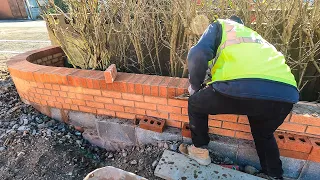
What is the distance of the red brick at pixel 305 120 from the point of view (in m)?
1.89

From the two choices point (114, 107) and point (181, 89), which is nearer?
point (181, 89)

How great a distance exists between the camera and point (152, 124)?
7.52ft

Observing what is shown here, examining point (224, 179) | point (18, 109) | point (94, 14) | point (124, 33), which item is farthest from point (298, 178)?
point (18, 109)

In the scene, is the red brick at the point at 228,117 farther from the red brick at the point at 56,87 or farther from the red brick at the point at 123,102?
the red brick at the point at 56,87

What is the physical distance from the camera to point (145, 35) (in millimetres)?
2873

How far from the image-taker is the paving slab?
195cm

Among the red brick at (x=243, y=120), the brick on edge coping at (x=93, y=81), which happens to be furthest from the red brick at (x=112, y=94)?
the red brick at (x=243, y=120)

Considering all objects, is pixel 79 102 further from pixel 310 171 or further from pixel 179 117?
pixel 310 171

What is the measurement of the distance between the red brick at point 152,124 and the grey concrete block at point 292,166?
1173 mm

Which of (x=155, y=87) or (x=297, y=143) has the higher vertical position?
(x=155, y=87)

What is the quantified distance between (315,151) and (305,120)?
28 centimetres

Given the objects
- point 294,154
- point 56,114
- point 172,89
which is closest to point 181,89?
point 172,89

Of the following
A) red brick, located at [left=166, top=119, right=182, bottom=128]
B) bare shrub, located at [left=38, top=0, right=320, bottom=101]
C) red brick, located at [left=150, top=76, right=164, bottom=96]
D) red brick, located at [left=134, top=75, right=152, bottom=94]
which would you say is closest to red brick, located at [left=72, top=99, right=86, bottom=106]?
bare shrub, located at [left=38, top=0, right=320, bottom=101]

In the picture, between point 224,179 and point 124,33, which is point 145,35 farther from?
point 224,179
